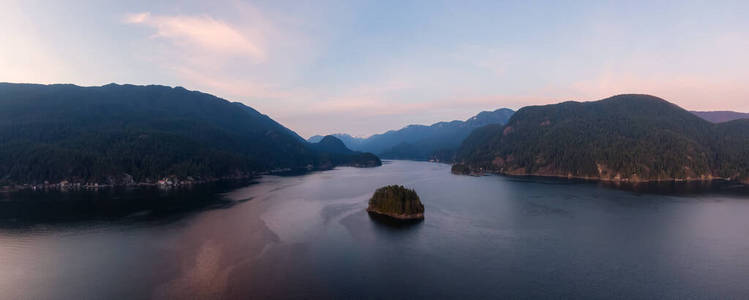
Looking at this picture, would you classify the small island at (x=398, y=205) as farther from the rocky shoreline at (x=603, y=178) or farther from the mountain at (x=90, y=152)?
the rocky shoreline at (x=603, y=178)

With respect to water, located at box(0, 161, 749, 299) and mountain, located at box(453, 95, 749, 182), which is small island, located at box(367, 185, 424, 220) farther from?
mountain, located at box(453, 95, 749, 182)

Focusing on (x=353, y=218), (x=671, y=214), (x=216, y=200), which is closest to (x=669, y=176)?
(x=671, y=214)

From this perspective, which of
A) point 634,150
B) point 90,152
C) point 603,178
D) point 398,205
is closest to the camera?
point 398,205

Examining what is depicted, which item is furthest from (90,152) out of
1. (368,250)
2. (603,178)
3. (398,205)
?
(603,178)

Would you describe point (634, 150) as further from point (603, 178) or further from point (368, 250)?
point (368, 250)

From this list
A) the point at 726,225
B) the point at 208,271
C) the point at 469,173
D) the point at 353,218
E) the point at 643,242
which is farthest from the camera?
the point at 469,173

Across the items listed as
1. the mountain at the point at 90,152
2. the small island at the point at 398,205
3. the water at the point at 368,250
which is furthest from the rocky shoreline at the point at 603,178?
the mountain at the point at 90,152

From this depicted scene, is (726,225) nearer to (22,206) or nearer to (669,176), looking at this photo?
(669,176)

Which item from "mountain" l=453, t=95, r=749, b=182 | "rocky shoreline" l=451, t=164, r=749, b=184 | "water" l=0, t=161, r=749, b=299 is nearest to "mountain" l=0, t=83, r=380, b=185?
"water" l=0, t=161, r=749, b=299
